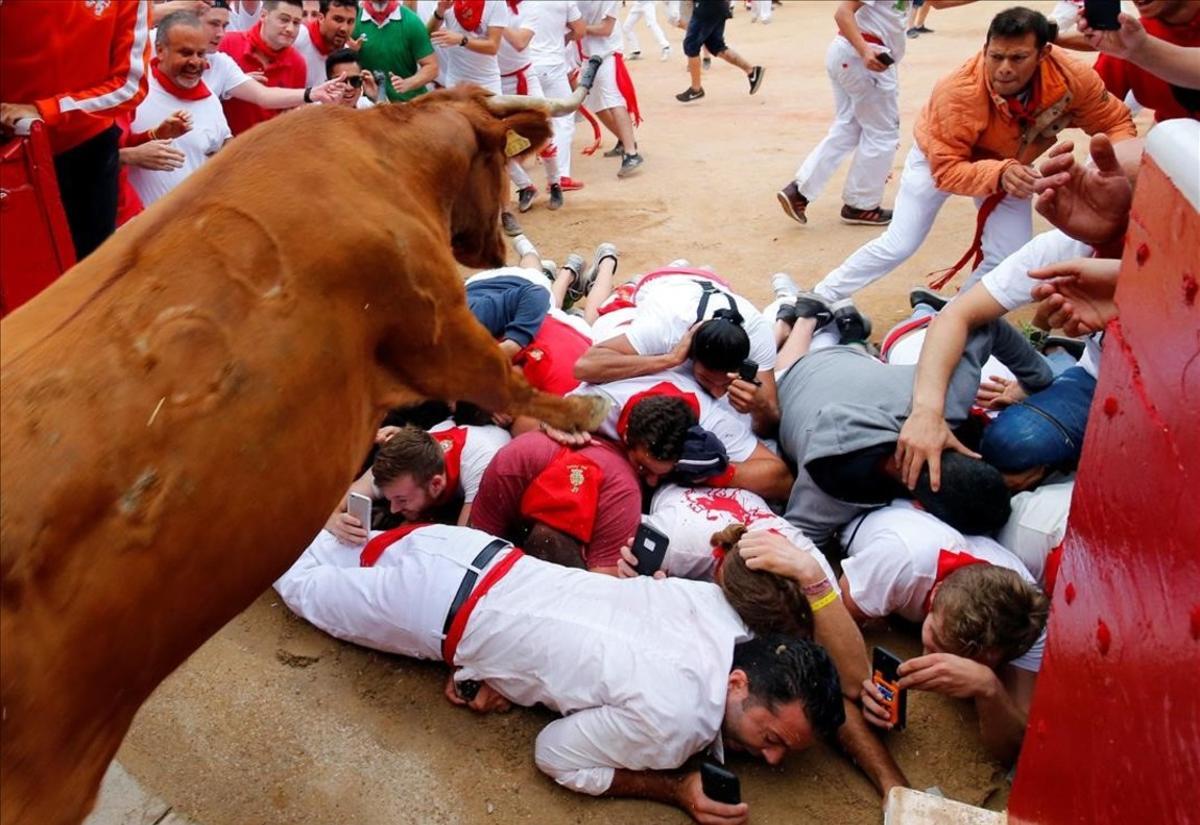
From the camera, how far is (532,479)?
12.0 ft

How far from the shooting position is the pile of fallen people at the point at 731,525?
2953 mm

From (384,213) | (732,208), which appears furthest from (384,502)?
(732,208)

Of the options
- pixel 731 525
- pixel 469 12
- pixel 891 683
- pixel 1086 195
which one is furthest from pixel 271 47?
pixel 891 683

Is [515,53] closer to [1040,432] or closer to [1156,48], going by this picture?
[1156,48]

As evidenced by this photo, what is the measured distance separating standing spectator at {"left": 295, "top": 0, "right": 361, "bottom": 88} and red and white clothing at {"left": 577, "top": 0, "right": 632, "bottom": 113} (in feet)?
7.46

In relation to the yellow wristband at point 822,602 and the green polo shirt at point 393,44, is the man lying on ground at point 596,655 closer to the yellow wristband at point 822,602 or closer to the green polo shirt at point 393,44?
the yellow wristband at point 822,602

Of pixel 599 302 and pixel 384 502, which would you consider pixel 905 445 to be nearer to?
pixel 384 502

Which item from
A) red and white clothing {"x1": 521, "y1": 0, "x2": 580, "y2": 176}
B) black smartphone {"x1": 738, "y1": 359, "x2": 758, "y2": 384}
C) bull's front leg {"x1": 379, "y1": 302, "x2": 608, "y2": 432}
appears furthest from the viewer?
red and white clothing {"x1": 521, "y1": 0, "x2": 580, "y2": 176}

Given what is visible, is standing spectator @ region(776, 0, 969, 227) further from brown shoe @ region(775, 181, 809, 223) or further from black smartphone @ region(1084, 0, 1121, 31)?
black smartphone @ region(1084, 0, 1121, 31)

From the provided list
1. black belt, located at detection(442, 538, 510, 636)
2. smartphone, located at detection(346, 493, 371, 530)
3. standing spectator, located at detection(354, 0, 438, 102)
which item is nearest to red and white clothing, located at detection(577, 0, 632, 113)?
standing spectator, located at detection(354, 0, 438, 102)

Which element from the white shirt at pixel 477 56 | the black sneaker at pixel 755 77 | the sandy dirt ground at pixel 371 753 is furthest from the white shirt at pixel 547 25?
the sandy dirt ground at pixel 371 753

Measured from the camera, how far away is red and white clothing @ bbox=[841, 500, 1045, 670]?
336cm

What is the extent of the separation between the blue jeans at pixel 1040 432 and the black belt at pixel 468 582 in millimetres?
1805

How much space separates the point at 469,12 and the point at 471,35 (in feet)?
0.64
